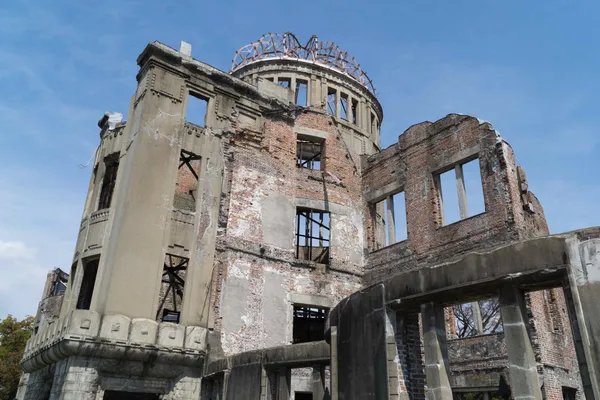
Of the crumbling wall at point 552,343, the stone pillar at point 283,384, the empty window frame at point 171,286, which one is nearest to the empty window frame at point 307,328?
the empty window frame at point 171,286

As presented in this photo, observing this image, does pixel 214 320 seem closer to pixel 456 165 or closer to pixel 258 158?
pixel 258 158

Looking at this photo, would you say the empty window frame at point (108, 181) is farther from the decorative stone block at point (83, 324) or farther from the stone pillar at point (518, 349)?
the stone pillar at point (518, 349)

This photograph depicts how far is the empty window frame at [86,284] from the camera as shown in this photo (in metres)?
13.8

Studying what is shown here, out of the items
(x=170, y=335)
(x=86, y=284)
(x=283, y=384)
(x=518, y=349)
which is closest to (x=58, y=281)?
(x=86, y=284)

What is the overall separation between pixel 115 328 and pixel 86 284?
12.3ft

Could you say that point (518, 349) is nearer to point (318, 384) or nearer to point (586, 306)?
point (586, 306)

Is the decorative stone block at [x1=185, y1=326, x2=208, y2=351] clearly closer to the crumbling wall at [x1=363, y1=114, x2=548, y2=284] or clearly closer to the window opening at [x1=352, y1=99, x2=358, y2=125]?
the crumbling wall at [x1=363, y1=114, x2=548, y2=284]

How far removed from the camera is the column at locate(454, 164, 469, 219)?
538 inches

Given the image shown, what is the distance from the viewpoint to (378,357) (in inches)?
238

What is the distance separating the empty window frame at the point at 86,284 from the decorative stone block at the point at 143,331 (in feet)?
9.54

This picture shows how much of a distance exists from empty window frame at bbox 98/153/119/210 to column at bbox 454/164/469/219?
10.6 m

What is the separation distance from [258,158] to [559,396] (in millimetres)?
10935

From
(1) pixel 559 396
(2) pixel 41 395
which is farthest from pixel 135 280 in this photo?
(1) pixel 559 396

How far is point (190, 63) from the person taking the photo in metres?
15.2
